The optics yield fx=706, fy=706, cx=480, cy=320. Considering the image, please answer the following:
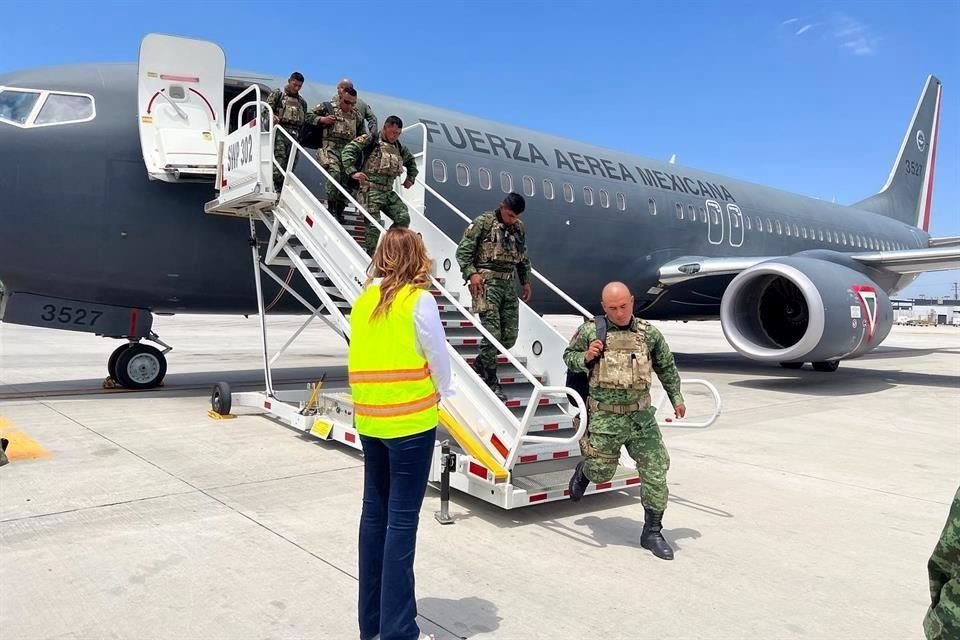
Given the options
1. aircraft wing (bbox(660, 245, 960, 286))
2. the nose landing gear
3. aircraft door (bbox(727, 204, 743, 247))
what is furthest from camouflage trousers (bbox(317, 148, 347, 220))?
aircraft door (bbox(727, 204, 743, 247))

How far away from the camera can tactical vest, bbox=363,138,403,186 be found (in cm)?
643

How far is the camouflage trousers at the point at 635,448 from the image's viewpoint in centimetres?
380

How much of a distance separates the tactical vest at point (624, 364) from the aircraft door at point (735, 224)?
1171 centimetres

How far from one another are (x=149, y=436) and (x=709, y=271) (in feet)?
31.1

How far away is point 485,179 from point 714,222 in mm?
6452

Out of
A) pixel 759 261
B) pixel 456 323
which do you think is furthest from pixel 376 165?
pixel 759 261

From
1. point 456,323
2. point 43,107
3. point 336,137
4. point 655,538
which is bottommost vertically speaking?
point 655,538

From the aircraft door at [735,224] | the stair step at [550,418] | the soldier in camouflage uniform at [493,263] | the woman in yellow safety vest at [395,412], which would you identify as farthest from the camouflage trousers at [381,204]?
the aircraft door at [735,224]

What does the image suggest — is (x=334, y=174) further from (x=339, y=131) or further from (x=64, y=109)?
(x=64, y=109)

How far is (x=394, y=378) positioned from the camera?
99.2 inches

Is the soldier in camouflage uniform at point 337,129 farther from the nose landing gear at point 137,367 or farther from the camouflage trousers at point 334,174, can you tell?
the nose landing gear at point 137,367

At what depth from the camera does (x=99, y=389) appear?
8789 mm

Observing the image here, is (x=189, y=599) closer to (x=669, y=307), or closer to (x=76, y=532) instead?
(x=76, y=532)

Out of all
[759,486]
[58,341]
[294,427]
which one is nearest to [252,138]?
[294,427]
